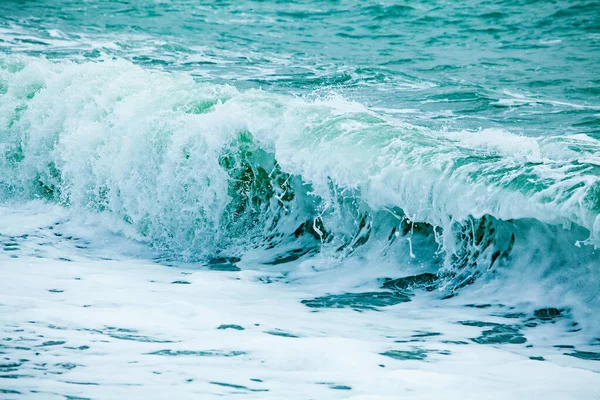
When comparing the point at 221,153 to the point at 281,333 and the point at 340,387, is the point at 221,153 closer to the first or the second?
the point at 281,333

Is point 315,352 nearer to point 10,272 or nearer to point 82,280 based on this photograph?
point 82,280

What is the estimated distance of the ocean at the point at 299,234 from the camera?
409 cm

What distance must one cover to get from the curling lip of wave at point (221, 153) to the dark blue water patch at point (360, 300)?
0.78 m

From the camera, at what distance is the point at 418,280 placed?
20.0ft

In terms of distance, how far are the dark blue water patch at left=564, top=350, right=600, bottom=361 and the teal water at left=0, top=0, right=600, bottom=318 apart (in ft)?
2.18

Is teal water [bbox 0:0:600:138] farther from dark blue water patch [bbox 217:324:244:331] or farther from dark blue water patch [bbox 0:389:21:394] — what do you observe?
dark blue water patch [bbox 0:389:21:394]

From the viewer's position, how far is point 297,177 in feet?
24.3

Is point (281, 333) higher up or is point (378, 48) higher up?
point (378, 48)

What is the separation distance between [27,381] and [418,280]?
3300 millimetres

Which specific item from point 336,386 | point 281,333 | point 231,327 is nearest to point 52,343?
point 231,327

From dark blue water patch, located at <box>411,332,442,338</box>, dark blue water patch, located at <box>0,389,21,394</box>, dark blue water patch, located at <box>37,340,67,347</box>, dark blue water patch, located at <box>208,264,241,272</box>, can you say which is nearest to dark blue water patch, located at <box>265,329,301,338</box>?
dark blue water patch, located at <box>411,332,442,338</box>

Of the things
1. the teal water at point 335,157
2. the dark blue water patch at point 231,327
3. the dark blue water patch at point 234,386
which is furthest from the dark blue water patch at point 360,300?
the dark blue water patch at point 234,386

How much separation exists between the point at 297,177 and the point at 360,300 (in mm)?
1965

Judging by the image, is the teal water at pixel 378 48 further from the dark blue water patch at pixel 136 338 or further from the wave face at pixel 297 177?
the dark blue water patch at pixel 136 338
